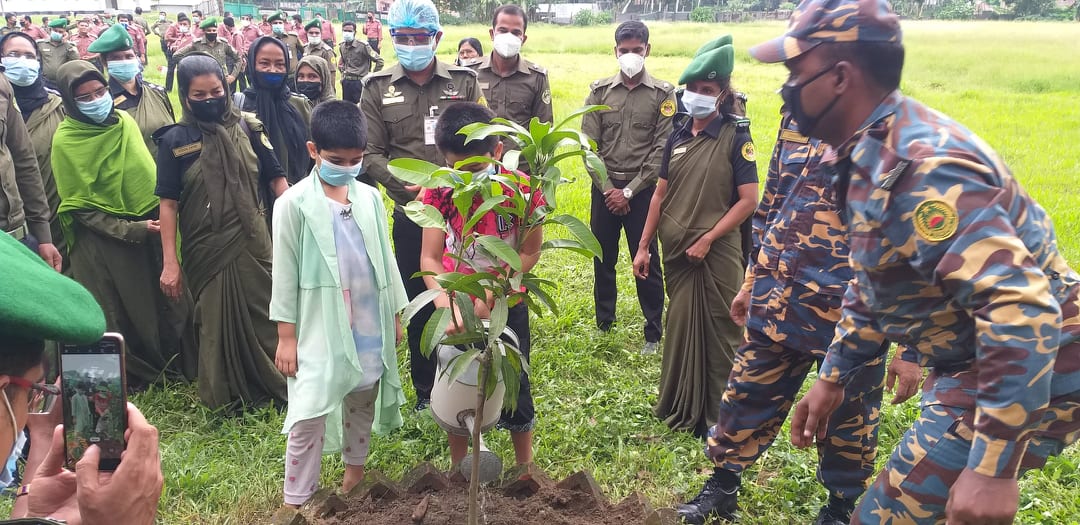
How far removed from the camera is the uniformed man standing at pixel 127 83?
14.9 ft

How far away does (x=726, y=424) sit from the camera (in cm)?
270

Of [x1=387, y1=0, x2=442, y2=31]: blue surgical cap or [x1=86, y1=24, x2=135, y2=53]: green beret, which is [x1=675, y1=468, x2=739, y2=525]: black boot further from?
[x1=86, y1=24, x2=135, y2=53]: green beret

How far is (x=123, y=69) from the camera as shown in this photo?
4566 millimetres

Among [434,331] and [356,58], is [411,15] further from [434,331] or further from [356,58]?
[356,58]

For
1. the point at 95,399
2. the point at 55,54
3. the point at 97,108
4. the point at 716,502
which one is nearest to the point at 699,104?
the point at 716,502

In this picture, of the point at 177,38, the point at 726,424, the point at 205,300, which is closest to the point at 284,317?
the point at 205,300

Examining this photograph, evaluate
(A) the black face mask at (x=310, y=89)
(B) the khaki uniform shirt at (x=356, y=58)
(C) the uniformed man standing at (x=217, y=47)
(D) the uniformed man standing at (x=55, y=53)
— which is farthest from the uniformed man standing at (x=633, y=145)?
(D) the uniformed man standing at (x=55, y=53)

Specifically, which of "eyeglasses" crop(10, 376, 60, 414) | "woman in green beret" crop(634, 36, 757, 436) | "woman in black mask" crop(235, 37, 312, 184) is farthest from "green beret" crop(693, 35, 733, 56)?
"eyeglasses" crop(10, 376, 60, 414)

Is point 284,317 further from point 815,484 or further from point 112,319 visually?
point 815,484

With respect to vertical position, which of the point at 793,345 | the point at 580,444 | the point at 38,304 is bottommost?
the point at 580,444

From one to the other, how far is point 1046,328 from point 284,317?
222 centimetres

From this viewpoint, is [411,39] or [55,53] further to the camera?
[55,53]

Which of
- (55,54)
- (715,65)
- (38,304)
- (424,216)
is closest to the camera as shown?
(38,304)

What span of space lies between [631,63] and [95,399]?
363 cm
